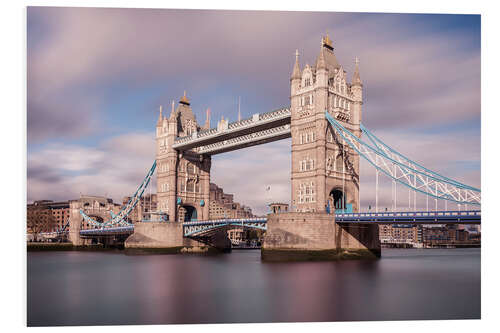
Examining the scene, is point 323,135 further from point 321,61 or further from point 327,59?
point 327,59

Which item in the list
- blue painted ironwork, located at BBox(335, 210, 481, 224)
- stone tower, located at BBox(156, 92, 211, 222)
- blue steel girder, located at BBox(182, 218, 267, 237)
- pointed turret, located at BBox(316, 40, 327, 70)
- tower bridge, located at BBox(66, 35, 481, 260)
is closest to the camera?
blue painted ironwork, located at BBox(335, 210, 481, 224)

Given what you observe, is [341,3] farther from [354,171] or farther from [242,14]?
[354,171]

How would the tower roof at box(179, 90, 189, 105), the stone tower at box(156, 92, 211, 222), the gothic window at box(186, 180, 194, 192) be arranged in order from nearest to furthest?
the stone tower at box(156, 92, 211, 222) < the gothic window at box(186, 180, 194, 192) < the tower roof at box(179, 90, 189, 105)

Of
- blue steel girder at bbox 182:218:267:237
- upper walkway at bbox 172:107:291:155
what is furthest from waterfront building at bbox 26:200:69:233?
upper walkway at bbox 172:107:291:155

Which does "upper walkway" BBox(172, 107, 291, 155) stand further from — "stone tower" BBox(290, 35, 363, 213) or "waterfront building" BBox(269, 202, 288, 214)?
"waterfront building" BBox(269, 202, 288, 214)

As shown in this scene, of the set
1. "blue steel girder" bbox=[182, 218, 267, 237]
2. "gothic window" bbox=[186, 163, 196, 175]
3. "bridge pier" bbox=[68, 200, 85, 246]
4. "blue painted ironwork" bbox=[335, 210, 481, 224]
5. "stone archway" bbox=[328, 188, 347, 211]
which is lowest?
"bridge pier" bbox=[68, 200, 85, 246]

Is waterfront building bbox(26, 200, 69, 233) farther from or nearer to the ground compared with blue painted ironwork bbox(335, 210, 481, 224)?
nearer to the ground

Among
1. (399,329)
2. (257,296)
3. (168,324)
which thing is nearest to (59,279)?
(257,296)

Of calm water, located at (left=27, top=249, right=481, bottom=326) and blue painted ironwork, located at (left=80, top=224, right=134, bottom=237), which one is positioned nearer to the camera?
calm water, located at (left=27, top=249, right=481, bottom=326)
